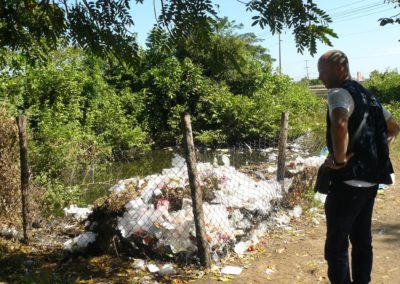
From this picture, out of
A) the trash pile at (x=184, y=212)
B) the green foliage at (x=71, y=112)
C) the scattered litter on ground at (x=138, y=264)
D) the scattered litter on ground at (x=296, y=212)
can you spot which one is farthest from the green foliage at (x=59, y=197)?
the scattered litter on ground at (x=296, y=212)

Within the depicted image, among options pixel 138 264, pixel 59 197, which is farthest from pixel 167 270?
pixel 59 197

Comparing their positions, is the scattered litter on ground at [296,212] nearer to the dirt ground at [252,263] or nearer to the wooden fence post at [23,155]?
the dirt ground at [252,263]

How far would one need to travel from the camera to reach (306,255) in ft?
15.3

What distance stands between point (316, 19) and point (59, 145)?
7.13 metres

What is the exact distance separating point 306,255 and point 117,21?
318 cm

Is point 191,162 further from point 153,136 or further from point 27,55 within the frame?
point 153,136

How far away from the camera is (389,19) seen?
3344 mm

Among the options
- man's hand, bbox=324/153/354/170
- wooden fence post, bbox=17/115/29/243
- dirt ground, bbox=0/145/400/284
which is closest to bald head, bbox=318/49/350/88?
man's hand, bbox=324/153/354/170

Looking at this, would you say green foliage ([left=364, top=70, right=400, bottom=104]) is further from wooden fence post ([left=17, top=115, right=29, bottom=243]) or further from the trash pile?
wooden fence post ([left=17, top=115, right=29, bottom=243])

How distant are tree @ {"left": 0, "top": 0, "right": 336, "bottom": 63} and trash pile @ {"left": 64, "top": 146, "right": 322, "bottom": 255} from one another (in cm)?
240

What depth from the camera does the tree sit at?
2.41 meters

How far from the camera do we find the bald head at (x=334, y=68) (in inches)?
116

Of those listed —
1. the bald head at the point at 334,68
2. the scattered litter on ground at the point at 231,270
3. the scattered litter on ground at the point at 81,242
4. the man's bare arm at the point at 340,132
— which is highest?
the bald head at the point at 334,68

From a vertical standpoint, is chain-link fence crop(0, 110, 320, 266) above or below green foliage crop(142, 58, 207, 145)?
below
